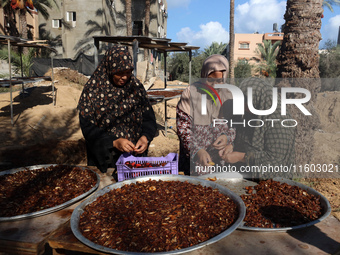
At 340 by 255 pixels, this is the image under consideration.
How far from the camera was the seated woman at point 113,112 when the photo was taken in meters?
2.23

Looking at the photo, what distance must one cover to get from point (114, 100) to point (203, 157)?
3.02ft

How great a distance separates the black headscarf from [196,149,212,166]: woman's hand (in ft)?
1.96

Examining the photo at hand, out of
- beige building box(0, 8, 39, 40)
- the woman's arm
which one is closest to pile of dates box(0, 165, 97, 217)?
the woman's arm

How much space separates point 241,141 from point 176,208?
1077 millimetres

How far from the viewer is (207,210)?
55.2 inches

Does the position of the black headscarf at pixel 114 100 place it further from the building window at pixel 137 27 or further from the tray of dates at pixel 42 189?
the building window at pixel 137 27

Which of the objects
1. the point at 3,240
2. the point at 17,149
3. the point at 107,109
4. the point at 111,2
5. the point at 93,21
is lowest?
the point at 17,149

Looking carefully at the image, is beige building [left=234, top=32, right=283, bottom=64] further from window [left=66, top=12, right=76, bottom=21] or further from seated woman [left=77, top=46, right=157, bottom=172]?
seated woman [left=77, top=46, right=157, bottom=172]

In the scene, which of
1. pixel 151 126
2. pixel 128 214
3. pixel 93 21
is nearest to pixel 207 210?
pixel 128 214

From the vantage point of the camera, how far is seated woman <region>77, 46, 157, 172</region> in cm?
223

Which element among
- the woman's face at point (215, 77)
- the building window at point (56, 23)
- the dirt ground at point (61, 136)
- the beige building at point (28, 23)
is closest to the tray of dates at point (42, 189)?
the woman's face at point (215, 77)

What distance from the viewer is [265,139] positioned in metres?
2.03

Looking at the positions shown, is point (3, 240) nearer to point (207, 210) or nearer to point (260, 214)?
point (207, 210)

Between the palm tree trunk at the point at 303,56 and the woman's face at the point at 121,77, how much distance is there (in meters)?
2.97
